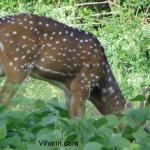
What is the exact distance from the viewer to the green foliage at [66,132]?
9.46 feet

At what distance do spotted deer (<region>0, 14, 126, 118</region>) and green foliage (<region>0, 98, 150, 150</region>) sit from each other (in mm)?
3681

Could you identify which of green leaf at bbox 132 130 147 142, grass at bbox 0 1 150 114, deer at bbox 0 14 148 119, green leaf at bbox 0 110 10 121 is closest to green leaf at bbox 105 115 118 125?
green leaf at bbox 132 130 147 142

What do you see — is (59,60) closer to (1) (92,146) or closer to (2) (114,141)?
(2) (114,141)

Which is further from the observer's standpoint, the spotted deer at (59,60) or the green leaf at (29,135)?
the spotted deer at (59,60)

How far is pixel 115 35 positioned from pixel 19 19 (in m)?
5.91

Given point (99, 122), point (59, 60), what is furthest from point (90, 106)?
point (99, 122)

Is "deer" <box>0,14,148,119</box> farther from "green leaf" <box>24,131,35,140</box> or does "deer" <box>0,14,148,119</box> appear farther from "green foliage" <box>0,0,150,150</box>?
"green leaf" <box>24,131,35,140</box>

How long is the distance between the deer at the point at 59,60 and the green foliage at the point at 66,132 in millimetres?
3632

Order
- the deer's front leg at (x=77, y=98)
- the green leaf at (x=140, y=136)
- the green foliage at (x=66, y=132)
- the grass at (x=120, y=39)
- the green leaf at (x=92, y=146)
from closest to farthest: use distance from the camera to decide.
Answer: the green leaf at (x=92, y=146) → the green foliage at (x=66, y=132) → the green leaf at (x=140, y=136) → the deer's front leg at (x=77, y=98) → the grass at (x=120, y=39)

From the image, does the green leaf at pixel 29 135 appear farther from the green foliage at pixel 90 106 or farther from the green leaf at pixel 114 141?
the green leaf at pixel 114 141

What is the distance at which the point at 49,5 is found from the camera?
14.3 meters

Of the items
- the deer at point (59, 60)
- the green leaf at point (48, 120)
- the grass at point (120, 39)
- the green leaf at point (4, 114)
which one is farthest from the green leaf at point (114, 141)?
the grass at point (120, 39)

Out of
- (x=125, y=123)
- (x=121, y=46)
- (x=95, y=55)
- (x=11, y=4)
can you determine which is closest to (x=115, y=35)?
(x=121, y=46)

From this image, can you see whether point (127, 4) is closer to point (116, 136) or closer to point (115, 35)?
point (115, 35)
